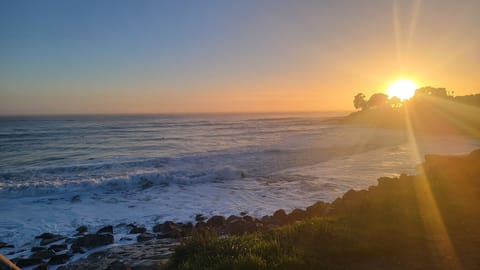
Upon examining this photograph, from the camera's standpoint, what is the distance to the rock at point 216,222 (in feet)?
34.8

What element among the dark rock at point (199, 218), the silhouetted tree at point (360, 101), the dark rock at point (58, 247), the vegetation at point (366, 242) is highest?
the silhouetted tree at point (360, 101)

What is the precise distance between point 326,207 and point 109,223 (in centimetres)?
744

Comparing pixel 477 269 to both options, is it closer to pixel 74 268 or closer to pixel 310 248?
pixel 310 248

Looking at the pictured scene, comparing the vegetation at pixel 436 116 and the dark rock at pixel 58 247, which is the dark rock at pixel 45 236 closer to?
the dark rock at pixel 58 247

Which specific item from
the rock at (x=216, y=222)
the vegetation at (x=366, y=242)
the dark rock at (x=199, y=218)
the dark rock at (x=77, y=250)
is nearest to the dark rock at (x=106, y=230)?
the dark rock at (x=77, y=250)

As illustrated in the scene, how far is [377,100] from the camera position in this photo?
371 feet

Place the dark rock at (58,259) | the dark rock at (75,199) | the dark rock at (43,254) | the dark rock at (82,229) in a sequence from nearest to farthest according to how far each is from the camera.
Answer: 1. the dark rock at (58,259)
2. the dark rock at (43,254)
3. the dark rock at (82,229)
4. the dark rock at (75,199)

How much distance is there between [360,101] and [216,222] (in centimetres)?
11809

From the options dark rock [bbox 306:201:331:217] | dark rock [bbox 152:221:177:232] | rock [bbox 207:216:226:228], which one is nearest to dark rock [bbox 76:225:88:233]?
dark rock [bbox 152:221:177:232]

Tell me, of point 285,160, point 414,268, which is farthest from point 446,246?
point 285,160

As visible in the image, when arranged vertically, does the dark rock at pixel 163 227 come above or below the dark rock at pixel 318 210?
below

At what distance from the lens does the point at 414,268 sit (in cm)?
497

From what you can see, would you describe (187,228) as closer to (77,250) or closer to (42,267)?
(77,250)

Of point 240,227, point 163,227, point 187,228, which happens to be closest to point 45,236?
point 163,227
